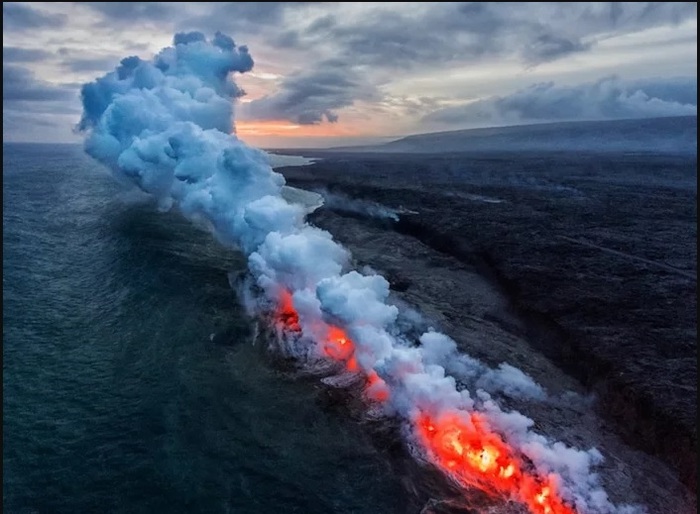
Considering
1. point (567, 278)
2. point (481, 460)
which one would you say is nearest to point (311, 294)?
point (481, 460)

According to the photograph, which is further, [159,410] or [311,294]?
[311,294]

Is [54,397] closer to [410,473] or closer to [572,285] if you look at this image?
[410,473]

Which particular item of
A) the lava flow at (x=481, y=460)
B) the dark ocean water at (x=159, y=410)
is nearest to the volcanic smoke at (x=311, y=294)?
the lava flow at (x=481, y=460)

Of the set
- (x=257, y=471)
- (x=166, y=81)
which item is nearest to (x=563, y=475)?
(x=257, y=471)

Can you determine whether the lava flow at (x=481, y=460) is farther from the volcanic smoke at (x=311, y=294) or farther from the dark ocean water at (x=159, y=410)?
the dark ocean water at (x=159, y=410)

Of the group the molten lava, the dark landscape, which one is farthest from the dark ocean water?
the dark landscape

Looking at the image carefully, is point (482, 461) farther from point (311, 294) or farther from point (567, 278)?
point (567, 278)

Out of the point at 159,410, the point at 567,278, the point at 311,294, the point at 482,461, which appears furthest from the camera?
the point at 567,278

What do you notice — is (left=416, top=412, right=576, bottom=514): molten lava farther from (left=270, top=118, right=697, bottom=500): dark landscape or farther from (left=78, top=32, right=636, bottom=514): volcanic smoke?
(left=270, top=118, right=697, bottom=500): dark landscape
